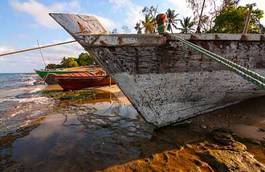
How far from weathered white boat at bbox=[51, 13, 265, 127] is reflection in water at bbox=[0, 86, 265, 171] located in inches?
16.8

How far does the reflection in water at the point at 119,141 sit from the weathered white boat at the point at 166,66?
0.43m

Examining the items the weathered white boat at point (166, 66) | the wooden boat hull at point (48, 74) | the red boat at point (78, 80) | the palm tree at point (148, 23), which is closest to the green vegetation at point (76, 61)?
the palm tree at point (148, 23)

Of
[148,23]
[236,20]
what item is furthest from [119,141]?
[148,23]

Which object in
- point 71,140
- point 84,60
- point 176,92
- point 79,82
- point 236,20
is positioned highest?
point 236,20

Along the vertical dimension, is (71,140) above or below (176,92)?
below

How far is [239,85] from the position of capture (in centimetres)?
588

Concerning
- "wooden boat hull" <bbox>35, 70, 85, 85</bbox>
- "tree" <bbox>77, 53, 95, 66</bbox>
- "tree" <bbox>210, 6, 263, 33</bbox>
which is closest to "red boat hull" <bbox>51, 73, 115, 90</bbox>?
"wooden boat hull" <bbox>35, 70, 85, 85</bbox>

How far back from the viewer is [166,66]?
5168 mm

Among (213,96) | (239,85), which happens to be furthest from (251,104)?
(213,96)

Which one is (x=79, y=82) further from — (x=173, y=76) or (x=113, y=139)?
(x=173, y=76)

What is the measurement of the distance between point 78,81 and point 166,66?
11.4 meters

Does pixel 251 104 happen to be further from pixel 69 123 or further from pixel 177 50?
pixel 69 123

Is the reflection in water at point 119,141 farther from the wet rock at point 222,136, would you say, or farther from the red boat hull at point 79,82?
the red boat hull at point 79,82

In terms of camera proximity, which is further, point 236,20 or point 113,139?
point 236,20
